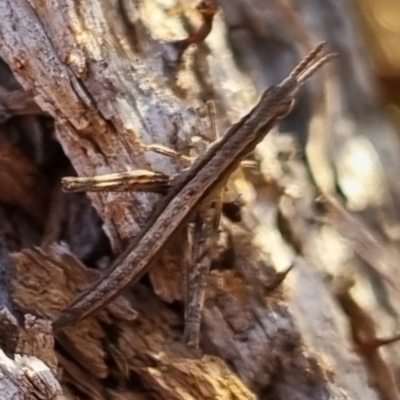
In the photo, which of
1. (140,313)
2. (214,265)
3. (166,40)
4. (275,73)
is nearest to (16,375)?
(140,313)

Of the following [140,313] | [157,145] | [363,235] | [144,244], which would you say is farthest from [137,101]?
[363,235]

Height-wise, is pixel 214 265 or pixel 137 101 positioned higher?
pixel 137 101

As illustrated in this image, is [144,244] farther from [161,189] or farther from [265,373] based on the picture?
[265,373]

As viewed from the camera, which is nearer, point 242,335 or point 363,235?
point 242,335

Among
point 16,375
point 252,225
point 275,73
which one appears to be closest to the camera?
point 16,375

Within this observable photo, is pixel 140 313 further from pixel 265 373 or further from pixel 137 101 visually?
pixel 137 101

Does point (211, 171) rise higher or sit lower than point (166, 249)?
higher

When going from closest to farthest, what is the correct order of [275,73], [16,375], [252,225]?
[16,375]
[252,225]
[275,73]

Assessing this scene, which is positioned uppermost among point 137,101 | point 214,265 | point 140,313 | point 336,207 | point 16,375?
point 336,207
